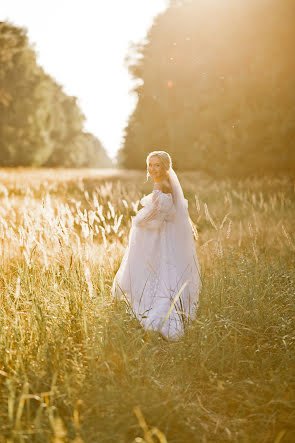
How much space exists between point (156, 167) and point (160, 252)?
768 mm

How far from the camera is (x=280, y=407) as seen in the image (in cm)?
247

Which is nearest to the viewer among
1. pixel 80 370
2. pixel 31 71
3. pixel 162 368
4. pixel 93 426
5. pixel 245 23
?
pixel 93 426

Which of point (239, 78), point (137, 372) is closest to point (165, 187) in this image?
point (137, 372)

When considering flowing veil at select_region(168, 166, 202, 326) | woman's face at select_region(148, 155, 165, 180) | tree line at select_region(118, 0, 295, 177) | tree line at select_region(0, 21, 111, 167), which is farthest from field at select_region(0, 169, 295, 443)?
tree line at select_region(0, 21, 111, 167)

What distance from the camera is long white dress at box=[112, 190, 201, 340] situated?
3561 mm

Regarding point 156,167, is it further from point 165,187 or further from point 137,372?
point 137,372

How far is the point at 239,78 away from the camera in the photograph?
13.7 metres

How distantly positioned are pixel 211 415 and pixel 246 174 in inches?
547

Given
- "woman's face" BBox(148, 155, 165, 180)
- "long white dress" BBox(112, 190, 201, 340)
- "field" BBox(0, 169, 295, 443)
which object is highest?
"woman's face" BBox(148, 155, 165, 180)

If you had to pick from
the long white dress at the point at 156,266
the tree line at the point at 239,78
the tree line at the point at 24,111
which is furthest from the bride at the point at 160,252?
the tree line at the point at 24,111

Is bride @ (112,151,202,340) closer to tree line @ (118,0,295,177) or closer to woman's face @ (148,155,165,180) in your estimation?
woman's face @ (148,155,165,180)

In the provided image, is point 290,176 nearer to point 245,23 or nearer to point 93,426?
point 245,23

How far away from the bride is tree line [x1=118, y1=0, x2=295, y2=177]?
25.8 ft

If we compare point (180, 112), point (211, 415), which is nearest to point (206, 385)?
point (211, 415)
